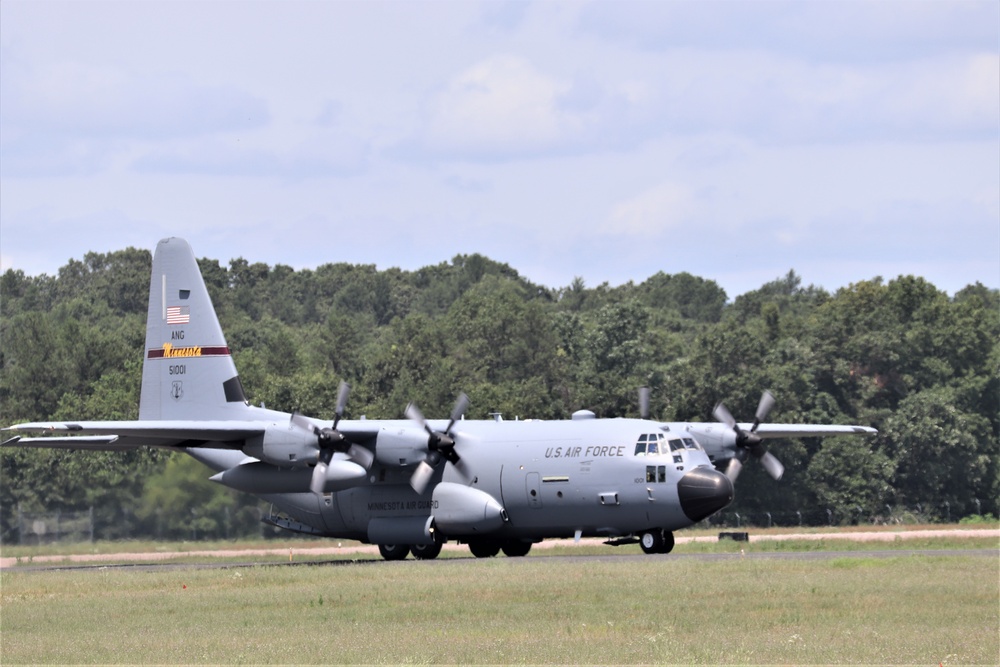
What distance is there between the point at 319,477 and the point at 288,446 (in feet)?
3.66

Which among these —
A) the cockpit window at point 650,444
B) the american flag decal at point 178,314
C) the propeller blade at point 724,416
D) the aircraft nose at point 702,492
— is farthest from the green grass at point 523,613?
the american flag decal at point 178,314

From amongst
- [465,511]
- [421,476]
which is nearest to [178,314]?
[421,476]

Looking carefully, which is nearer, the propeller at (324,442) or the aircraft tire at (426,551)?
the propeller at (324,442)

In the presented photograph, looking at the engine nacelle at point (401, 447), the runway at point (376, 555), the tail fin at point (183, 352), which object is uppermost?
the tail fin at point (183, 352)

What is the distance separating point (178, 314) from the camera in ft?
134

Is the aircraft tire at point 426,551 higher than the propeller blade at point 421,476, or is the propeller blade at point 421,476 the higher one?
the propeller blade at point 421,476

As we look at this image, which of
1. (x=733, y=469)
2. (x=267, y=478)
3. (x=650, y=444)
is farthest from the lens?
(x=733, y=469)

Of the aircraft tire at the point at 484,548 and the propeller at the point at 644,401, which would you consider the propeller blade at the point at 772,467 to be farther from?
the aircraft tire at the point at 484,548

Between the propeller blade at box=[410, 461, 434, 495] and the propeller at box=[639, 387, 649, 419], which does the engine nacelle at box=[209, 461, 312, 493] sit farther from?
the propeller at box=[639, 387, 649, 419]

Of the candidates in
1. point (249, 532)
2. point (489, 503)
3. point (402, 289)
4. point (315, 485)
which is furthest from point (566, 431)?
point (402, 289)

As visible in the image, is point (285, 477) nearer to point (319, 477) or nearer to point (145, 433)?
point (319, 477)

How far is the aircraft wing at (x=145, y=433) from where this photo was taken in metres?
33.0

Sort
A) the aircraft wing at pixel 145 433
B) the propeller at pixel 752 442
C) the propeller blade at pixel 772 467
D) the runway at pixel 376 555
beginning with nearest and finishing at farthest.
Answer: the aircraft wing at pixel 145 433
the runway at pixel 376 555
the propeller at pixel 752 442
the propeller blade at pixel 772 467

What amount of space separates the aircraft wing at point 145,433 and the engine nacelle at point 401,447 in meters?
3.22
